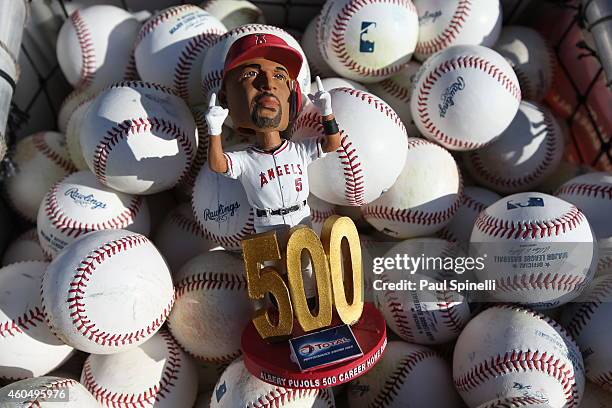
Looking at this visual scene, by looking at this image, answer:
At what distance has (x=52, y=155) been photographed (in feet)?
7.84

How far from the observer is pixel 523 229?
5.94 ft

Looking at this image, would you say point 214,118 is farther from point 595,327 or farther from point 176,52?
point 595,327

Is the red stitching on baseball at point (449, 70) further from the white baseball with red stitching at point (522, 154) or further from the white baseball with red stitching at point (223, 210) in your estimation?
the white baseball with red stitching at point (223, 210)

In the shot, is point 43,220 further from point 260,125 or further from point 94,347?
point 260,125

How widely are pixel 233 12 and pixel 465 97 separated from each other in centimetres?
108

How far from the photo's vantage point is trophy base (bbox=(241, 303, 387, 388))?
1526 mm

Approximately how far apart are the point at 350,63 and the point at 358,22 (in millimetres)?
157

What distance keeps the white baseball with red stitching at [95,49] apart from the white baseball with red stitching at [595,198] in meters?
1.81

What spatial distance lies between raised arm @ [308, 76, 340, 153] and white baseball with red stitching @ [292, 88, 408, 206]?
5.3 inches

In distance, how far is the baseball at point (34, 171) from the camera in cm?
234

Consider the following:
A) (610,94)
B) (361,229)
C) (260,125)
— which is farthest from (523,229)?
(610,94)

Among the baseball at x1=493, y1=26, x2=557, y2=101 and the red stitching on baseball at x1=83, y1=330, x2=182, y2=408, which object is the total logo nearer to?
the red stitching on baseball at x1=83, y1=330, x2=182, y2=408

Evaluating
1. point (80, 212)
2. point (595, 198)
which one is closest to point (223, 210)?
point (80, 212)
